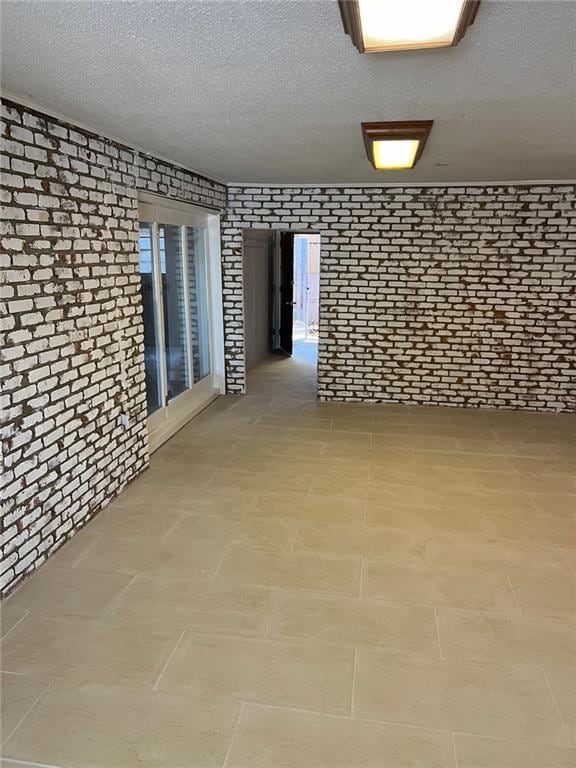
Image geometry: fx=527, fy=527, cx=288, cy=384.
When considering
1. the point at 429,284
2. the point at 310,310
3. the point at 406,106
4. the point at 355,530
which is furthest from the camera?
the point at 310,310

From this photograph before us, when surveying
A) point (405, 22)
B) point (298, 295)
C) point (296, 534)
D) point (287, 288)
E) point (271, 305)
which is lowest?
point (296, 534)

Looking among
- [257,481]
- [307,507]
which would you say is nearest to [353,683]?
[307,507]

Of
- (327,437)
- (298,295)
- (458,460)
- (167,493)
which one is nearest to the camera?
(167,493)

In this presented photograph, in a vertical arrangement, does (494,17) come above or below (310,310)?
above

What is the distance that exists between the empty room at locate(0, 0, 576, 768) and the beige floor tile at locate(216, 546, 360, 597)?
19mm

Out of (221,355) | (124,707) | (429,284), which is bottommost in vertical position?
(124,707)

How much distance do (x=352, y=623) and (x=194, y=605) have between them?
790 mm

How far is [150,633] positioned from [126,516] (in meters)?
1.19

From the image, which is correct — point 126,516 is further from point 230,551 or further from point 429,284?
point 429,284

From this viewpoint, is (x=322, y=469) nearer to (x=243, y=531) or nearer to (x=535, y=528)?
(x=243, y=531)

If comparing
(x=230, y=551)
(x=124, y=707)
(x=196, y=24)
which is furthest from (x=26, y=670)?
(x=196, y=24)

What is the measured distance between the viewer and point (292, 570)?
2.94 metres

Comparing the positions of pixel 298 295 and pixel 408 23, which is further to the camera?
pixel 298 295

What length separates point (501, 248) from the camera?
5.64 metres
